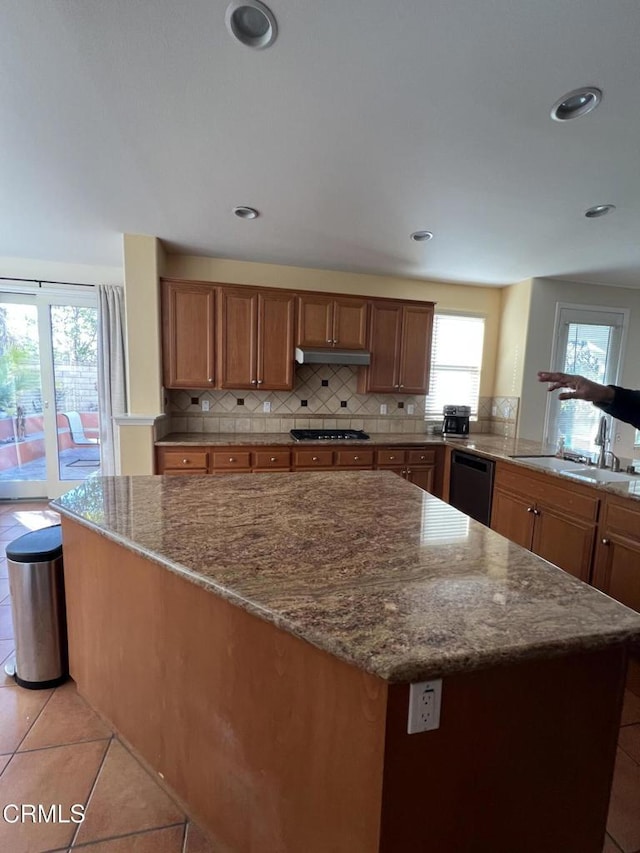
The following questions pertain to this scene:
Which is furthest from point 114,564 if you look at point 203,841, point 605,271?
point 605,271

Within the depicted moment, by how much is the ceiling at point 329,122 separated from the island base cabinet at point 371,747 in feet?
6.02

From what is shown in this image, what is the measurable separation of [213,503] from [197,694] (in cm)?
69

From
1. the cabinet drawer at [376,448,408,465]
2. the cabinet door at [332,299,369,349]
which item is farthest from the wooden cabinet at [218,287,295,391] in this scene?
the cabinet drawer at [376,448,408,465]

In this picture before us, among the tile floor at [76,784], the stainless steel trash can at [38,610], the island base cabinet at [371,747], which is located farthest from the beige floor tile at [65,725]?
the island base cabinet at [371,747]

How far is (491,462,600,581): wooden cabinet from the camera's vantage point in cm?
249

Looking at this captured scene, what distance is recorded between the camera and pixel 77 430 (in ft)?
14.8

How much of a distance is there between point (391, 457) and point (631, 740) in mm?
2498

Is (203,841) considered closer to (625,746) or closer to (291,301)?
(625,746)

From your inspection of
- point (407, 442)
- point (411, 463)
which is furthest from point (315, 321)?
point (411, 463)

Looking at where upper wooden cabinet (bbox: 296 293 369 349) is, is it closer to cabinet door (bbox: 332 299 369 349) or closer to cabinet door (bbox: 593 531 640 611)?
cabinet door (bbox: 332 299 369 349)

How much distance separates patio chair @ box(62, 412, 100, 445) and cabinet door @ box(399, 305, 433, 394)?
3.61 m

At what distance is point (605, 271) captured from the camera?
372 cm

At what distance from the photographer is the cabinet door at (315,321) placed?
12.3 feet

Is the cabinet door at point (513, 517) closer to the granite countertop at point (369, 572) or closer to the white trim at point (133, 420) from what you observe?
the granite countertop at point (369, 572)
